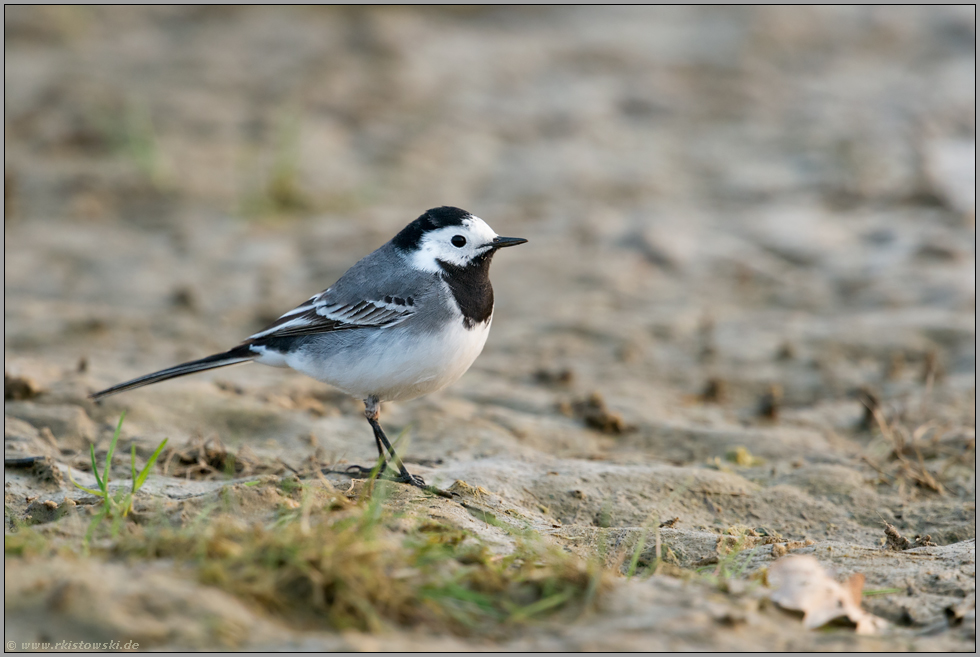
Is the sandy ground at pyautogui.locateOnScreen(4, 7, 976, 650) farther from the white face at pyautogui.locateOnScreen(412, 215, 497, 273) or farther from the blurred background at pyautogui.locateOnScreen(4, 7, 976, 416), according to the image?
the white face at pyautogui.locateOnScreen(412, 215, 497, 273)

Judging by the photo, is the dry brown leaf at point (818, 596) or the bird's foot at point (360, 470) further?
the bird's foot at point (360, 470)

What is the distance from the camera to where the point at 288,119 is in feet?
35.8

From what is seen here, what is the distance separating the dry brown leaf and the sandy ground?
2.9 inches

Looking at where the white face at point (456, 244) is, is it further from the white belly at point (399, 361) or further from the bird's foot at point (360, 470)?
the bird's foot at point (360, 470)

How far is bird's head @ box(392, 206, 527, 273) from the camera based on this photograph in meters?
5.26

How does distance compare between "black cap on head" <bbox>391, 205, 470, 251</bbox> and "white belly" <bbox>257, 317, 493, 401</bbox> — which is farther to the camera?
"black cap on head" <bbox>391, 205, 470, 251</bbox>

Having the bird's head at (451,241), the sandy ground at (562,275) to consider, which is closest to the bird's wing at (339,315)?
the bird's head at (451,241)

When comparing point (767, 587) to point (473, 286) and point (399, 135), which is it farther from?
point (399, 135)

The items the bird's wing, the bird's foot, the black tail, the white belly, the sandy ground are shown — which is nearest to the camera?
the sandy ground

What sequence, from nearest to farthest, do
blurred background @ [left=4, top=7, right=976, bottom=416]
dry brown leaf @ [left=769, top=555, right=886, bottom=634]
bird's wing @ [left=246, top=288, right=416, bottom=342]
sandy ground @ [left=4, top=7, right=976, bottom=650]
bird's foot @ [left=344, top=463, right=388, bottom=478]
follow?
dry brown leaf @ [left=769, top=555, right=886, bottom=634], sandy ground @ [left=4, top=7, right=976, bottom=650], bird's foot @ [left=344, top=463, right=388, bottom=478], bird's wing @ [left=246, top=288, right=416, bottom=342], blurred background @ [left=4, top=7, right=976, bottom=416]

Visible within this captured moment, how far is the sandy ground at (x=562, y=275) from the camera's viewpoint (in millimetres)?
4004

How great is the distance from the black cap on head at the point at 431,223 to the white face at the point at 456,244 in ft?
0.10

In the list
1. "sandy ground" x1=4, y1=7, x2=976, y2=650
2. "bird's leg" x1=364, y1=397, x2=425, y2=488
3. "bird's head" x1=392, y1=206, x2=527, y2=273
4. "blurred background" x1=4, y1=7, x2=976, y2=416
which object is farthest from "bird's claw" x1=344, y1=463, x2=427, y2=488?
"blurred background" x1=4, y1=7, x2=976, y2=416

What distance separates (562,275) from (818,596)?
5.62m
